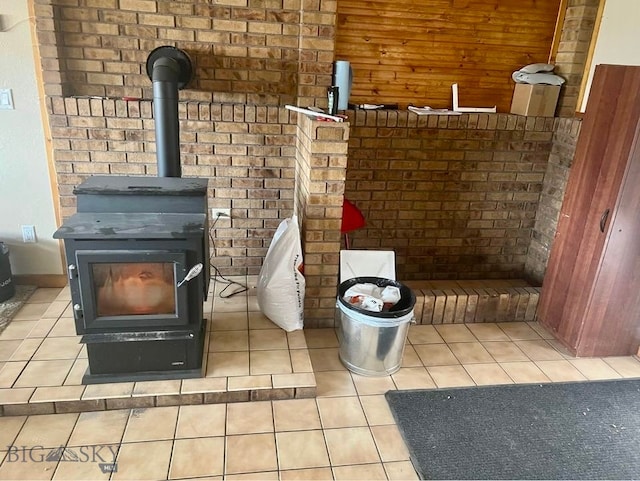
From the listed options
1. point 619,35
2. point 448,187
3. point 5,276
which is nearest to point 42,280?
point 5,276

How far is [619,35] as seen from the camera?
299cm

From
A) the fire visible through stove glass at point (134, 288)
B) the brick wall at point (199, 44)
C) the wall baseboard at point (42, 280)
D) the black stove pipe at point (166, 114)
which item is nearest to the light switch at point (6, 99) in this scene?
the brick wall at point (199, 44)

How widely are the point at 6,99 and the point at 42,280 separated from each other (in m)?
1.19

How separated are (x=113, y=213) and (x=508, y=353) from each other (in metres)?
2.26

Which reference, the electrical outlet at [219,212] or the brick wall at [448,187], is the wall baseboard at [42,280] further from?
the brick wall at [448,187]

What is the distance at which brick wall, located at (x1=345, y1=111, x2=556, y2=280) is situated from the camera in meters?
3.30

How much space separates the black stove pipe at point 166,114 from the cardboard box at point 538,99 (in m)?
2.33

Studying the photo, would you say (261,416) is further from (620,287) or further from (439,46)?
(439,46)

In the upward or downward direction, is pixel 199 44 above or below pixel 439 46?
below

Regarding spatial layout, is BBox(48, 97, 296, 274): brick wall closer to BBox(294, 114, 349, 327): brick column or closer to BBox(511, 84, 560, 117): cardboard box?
BBox(294, 114, 349, 327): brick column

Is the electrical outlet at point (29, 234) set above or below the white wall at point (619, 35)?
below

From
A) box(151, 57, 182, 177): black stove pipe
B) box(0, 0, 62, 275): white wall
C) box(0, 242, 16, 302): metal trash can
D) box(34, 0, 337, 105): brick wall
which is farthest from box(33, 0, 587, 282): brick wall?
box(0, 242, 16, 302): metal trash can

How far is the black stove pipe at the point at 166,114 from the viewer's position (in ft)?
8.26

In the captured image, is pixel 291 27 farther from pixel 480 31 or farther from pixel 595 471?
pixel 595 471
